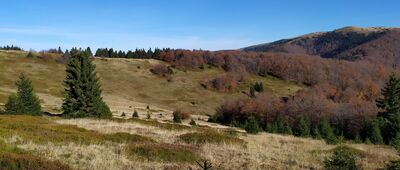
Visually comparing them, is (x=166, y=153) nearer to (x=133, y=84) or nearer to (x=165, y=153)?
(x=165, y=153)

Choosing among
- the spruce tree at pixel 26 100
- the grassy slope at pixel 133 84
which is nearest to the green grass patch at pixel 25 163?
the spruce tree at pixel 26 100

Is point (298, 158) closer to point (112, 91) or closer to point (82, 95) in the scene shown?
point (82, 95)

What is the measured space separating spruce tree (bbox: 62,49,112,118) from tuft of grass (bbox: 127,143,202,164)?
34713mm

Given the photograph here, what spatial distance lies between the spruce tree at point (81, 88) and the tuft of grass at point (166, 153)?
3471cm

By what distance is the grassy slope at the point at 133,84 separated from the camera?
454ft

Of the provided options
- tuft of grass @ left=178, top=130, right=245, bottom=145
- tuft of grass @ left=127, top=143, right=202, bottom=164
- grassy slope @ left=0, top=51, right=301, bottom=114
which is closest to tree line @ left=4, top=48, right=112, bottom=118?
tuft of grass @ left=178, top=130, right=245, bottom=145

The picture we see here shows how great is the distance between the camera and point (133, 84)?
160 meters

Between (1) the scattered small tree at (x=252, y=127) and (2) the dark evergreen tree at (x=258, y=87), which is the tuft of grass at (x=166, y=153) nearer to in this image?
(1) the scattered small tree at (x=252, y=127)

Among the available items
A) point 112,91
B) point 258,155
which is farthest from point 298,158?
point 112,91

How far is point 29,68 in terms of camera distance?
154250mm

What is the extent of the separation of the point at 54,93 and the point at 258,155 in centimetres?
11773

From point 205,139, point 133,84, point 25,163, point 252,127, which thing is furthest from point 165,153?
point 133,84

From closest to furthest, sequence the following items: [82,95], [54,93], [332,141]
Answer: [332,141] < [82,95] < [54,93]

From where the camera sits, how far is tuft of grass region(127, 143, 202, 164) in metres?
15.7
